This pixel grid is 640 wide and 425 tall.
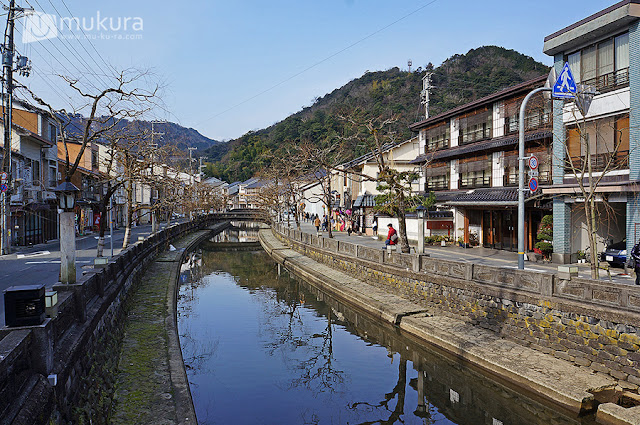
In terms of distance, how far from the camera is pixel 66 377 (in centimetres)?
655

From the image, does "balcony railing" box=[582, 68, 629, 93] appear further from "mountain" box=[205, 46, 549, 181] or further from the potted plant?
"mountain" box=[205, 46, 549, 181]

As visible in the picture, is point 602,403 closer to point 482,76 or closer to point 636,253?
point 636,253

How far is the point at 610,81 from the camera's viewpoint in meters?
17.9

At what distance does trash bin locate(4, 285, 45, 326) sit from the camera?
226 inches

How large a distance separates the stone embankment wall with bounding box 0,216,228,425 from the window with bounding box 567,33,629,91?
1984cm

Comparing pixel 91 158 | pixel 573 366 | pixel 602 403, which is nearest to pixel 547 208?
pixel 573 366

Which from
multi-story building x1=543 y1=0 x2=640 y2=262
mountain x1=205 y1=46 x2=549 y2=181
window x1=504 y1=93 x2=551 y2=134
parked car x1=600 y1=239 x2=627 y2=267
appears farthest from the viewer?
mountain x1=205 y1=46 x2=549 y2=181

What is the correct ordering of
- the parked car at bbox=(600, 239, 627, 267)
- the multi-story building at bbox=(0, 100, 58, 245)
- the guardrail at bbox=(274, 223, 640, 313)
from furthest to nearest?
the multi-story building at bbox=(0, 100, 58, 245)
the parked car at bbox=(600, 239, 627, 267)
the guardrail at bbox=(274, 223, 640, 313)

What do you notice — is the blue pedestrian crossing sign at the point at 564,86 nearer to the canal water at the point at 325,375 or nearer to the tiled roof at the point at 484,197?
the canal water at the point at 325,375

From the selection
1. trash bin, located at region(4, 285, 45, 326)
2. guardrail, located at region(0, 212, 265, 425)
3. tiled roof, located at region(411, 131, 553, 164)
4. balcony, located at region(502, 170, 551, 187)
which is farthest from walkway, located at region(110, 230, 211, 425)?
balcony, located at region(502, 170, 551, 187)

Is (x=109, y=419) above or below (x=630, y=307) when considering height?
below

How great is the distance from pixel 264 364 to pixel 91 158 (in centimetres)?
4437

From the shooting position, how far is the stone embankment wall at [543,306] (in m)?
9.62

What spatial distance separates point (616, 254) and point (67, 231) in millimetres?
19493
